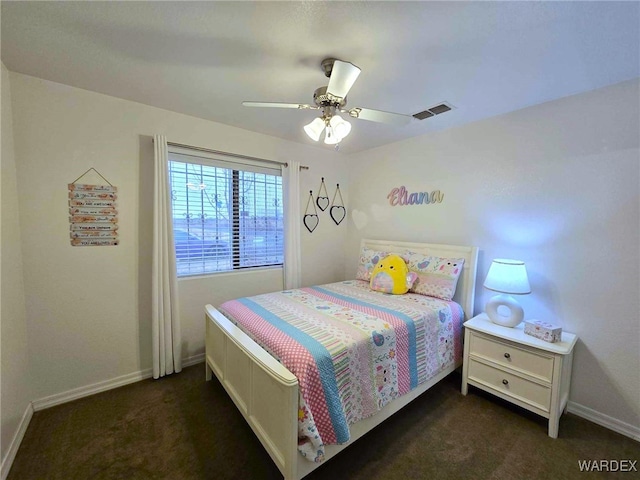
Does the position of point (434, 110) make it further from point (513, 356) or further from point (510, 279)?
point (513, 356)

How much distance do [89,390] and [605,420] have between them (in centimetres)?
392

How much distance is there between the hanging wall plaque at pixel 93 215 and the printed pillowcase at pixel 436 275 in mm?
2759

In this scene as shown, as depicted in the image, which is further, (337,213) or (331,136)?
(337,213)

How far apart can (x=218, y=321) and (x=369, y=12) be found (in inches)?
81.4

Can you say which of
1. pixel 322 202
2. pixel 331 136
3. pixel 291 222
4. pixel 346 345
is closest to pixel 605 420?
pixel 346 345

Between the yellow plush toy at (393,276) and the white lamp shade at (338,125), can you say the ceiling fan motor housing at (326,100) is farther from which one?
the yellow plush toy at (393,276)

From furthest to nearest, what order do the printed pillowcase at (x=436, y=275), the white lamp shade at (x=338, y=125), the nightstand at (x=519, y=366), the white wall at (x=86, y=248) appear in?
1. the printed pillowcase at (x=436, y=275)
2. the white wall at (x=86, y=248)
3. the nightstand at (x=519, y=366)
4. the white lamp shade at (x=338, y=125)

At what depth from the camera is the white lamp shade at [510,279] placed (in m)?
2.01

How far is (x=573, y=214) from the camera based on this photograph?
2023 mm

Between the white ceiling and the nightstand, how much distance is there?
1.81m

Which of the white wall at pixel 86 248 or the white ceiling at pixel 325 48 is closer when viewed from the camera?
the white ceiling at pixel 325 48

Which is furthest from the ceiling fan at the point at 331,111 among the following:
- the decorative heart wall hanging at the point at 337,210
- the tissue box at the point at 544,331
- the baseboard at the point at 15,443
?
the baseboard at the point at 15,443

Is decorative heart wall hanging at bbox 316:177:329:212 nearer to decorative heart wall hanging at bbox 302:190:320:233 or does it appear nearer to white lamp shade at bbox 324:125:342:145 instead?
decorative heart wall hanging at bbox 302:190:320:233

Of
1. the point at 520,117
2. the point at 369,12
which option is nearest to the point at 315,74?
the point at 369,12
